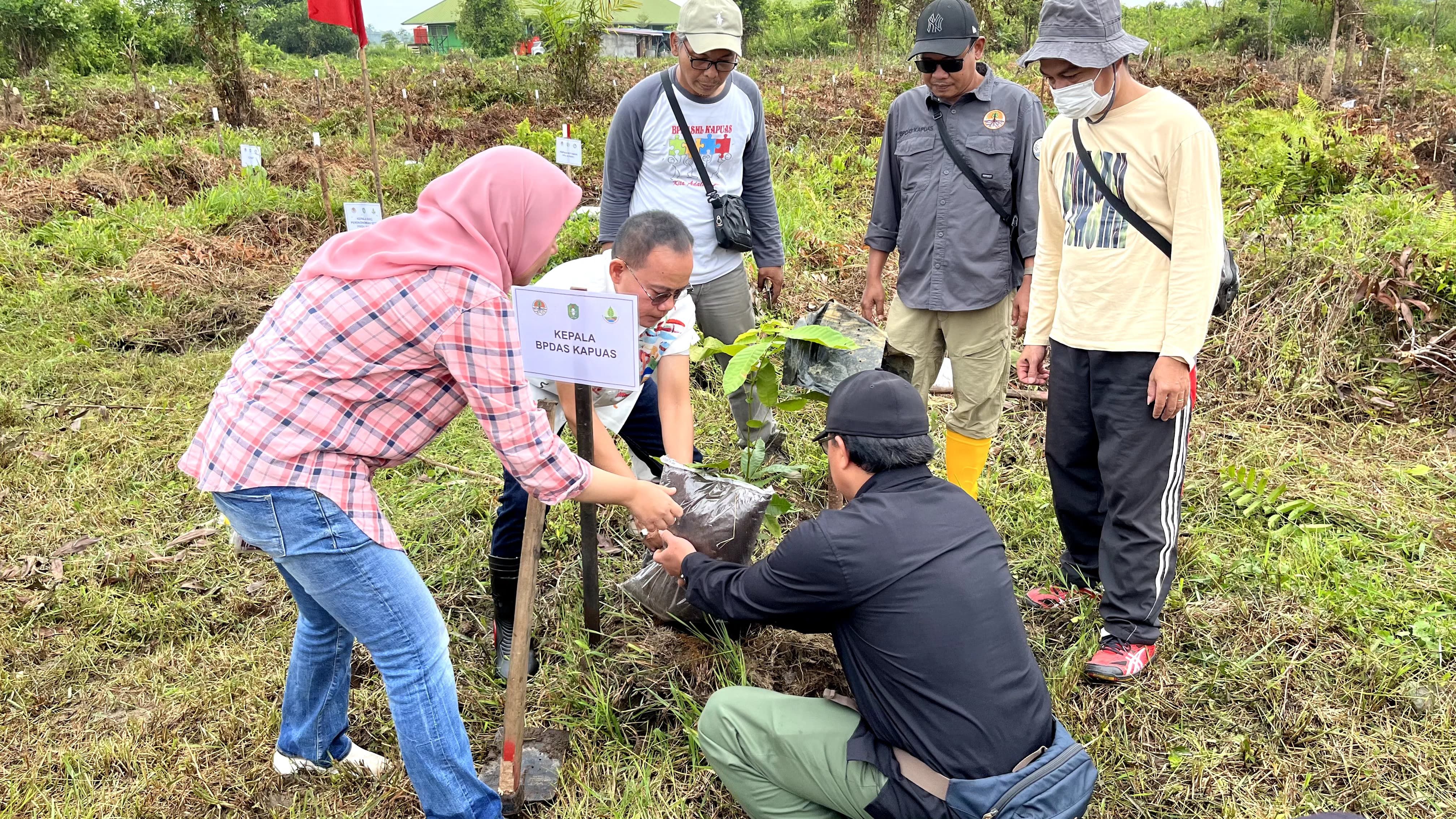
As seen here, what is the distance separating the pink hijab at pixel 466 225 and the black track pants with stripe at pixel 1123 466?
5.20ft

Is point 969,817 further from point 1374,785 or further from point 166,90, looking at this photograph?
point 166,90

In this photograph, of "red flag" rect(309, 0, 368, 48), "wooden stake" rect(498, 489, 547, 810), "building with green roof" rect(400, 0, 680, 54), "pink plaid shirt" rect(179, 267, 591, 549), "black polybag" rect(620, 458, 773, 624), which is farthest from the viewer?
"building with green roof" rect(400, 0, 680, 54)

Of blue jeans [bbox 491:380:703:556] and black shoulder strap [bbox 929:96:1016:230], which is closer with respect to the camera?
blue jeans [bbox 491:380:703:556]

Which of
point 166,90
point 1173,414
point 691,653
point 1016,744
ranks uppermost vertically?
point 166,90

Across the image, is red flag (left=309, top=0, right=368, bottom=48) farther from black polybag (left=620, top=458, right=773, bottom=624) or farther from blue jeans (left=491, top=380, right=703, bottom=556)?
black polybag (left=620, top=458, right=773, bottom=624)

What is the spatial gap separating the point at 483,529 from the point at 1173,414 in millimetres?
2370

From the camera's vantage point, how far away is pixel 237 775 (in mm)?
2473

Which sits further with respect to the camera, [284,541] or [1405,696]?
[1405,696]

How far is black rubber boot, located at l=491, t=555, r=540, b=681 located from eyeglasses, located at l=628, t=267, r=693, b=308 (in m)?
0.91

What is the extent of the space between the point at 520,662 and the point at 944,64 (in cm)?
231

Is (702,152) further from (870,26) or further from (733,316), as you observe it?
(870,26)

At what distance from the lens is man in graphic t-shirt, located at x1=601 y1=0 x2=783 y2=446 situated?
133 inches

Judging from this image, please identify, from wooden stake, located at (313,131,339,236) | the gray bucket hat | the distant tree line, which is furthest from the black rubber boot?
the distant tree line

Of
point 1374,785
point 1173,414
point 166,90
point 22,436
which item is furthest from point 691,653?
point 166,90
